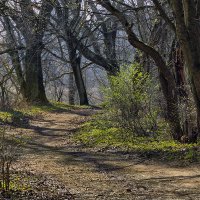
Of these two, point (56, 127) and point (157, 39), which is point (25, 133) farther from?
point (157, 39)

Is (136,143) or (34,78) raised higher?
(34,78)

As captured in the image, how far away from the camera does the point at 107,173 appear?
25.6 feet

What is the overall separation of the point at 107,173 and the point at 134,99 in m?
4.12

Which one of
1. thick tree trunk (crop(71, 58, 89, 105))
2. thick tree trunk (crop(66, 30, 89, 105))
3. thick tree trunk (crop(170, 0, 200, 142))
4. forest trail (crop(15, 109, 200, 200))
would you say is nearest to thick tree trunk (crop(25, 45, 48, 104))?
thick tree trunk (crop(66, 30, 89, 105))

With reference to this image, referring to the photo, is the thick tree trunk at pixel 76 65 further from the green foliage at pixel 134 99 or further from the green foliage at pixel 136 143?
the green foliage at pixel 134 99

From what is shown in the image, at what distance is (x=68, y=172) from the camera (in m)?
7.91

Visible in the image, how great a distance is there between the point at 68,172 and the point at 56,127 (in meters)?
7.38

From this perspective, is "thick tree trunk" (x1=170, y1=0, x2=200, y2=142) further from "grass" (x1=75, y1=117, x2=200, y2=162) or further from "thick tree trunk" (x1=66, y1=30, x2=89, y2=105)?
"thick tree trunk" (x1=66, y1=30, x2=89, y2=105)

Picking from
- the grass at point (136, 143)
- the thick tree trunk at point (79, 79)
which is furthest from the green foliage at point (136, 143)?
the thick tree trunk at point (79, 79)

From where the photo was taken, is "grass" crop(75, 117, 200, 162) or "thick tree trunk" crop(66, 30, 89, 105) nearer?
"grass" crop(75, 117, 200, 162)

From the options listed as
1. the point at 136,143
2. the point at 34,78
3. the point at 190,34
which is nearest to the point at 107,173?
the point at 136,143

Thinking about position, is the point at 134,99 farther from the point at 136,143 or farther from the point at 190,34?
the point at 190,34

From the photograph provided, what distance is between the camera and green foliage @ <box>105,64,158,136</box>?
11602 mm

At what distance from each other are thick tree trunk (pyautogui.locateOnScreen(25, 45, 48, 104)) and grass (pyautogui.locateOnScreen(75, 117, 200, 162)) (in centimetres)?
1003
